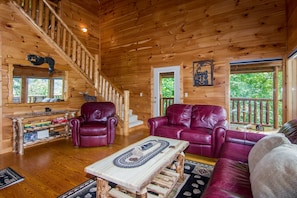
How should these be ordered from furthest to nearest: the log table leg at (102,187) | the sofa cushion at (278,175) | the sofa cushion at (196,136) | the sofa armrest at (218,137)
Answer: the sofa cushion at (196,136) < the sofa armrest at (218,137) < the log table leg at (102,187) < the sofa cushion at (278,175)

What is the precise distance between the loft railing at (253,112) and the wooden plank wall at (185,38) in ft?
4.55

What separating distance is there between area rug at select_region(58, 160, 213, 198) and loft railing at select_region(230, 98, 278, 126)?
3332 millimetres

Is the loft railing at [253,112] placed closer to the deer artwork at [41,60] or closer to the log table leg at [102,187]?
the log table leg at [102,187]

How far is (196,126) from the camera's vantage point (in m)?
3.54

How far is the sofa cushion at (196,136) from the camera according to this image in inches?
115

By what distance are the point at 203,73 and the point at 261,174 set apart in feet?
11.6

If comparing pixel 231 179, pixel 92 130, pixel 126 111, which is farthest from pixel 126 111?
pixel 231 179

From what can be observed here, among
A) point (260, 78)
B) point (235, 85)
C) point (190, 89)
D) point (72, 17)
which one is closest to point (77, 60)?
point (72, 17)

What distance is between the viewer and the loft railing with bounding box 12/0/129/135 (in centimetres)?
395

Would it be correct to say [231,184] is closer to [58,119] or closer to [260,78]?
[58,119]

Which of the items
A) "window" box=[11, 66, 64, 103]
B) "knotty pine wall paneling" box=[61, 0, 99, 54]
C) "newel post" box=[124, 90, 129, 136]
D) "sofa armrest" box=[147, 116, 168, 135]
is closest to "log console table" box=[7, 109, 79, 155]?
"window" box=[11, 66, 64, 103]

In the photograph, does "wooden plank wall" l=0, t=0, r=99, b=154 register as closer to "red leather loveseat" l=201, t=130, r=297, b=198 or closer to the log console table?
the log console table

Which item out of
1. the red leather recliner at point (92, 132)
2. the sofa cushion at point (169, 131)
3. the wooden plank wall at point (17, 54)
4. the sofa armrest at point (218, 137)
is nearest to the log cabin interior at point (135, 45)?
the wooden plank wall at point (17, 54)

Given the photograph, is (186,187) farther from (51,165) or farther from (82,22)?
(82,22)
